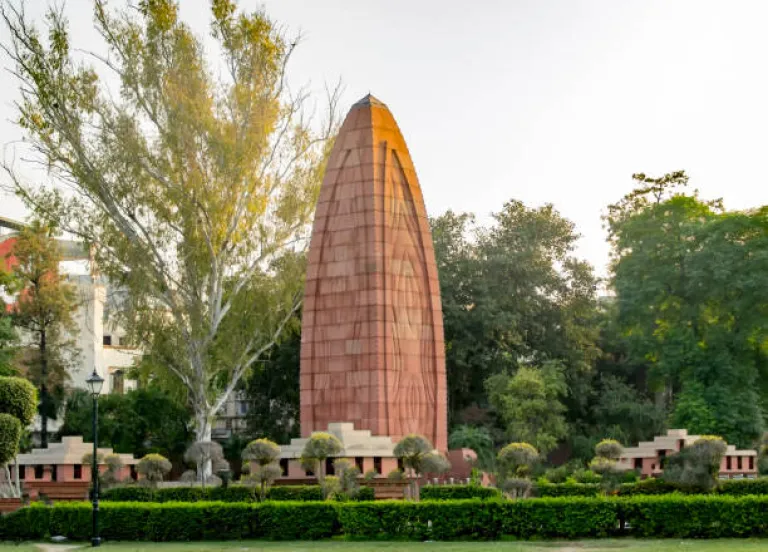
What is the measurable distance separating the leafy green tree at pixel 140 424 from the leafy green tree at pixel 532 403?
34.6 feet

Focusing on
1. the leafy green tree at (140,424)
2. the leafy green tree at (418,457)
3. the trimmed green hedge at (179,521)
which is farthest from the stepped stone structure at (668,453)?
the leafy green tree at (140,424)

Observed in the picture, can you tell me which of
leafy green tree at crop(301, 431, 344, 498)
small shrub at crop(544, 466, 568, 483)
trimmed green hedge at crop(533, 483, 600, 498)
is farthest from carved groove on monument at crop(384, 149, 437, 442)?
trimmed green hedge at crop(533, 483, 600, 498)

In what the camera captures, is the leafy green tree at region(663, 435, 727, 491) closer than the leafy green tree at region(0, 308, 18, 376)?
Yes

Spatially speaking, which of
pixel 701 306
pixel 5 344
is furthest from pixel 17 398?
pixel 701 306

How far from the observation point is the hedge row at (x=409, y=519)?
16.3 metres

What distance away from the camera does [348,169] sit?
27188mm

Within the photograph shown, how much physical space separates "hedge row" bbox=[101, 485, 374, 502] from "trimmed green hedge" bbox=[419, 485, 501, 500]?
1583 mm

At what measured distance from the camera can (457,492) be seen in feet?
67.9

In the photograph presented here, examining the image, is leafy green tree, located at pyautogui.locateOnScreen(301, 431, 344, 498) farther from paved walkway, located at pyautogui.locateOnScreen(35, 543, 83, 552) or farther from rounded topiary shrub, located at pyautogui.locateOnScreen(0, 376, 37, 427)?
rounded topiary shrub, located at pyautogui.locateOnScreen(0, 376, 37, 427)

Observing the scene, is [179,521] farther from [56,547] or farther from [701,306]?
[701,306]

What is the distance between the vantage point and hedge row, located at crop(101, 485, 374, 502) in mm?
20109

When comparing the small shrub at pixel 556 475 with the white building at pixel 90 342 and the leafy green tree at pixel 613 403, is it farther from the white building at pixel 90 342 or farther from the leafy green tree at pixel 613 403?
the white building at pixel 90 342

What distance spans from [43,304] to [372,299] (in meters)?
14.4

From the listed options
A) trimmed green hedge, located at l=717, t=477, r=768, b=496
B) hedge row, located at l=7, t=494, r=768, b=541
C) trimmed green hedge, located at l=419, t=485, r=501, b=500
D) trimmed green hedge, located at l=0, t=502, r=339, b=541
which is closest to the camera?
hedge row, located at l=7, t=494, r=768, b=541
